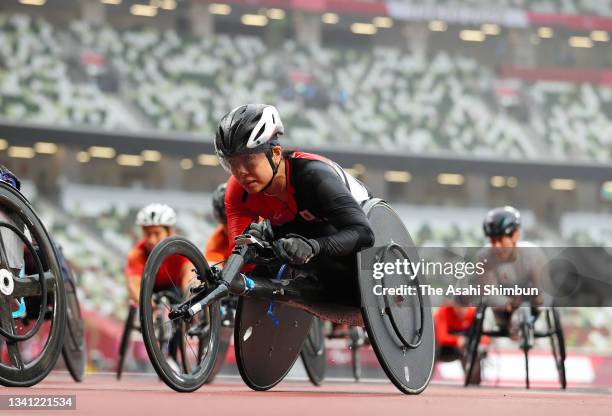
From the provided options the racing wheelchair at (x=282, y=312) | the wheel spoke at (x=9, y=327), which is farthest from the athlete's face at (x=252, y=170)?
the wheel spoke at (x=9, y=327)

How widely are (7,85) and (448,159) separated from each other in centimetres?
1438

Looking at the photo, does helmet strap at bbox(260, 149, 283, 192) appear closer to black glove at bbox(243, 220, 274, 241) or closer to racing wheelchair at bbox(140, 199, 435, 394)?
black glove at bbox(243, 220, 274, 241)

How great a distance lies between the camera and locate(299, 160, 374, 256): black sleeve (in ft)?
16.9

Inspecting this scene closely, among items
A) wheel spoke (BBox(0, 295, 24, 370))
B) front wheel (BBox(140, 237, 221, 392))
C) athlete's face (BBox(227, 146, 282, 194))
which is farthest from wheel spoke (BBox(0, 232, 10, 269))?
athlete's face (BBox(227, 146, 282, 194))

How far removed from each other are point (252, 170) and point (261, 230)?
32cm

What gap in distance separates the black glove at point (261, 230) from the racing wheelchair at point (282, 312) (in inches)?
3.2

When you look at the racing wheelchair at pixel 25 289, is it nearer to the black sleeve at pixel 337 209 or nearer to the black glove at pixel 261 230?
the black glove at pixel 261 230

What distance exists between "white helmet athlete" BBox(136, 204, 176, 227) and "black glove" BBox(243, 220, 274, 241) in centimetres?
450

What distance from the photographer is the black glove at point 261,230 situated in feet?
16.9

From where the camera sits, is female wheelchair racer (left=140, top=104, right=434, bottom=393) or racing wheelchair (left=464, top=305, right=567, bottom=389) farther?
racing wheelchair (left=464, top=305, right=567, bottom=389)

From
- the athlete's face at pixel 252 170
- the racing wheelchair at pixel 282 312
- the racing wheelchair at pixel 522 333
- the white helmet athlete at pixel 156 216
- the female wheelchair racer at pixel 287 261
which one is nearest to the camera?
the racing wheelchair at pixel 282 312

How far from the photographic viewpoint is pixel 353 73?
128 feet

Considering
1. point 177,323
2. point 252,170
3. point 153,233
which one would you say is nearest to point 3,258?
point 177,323

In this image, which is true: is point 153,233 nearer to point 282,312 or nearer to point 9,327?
point 282,312
